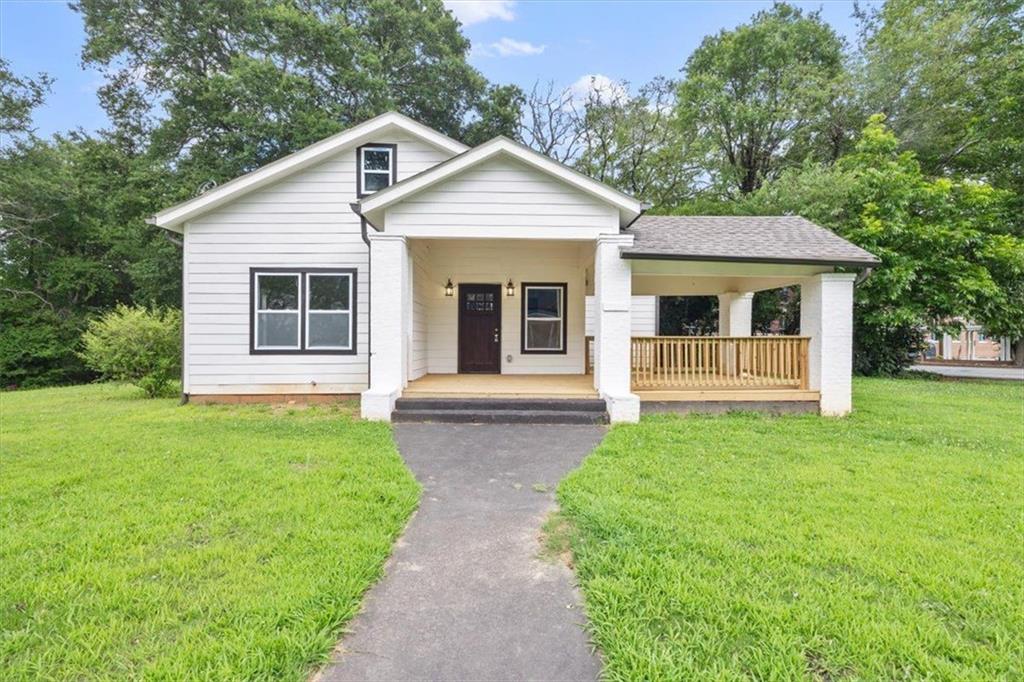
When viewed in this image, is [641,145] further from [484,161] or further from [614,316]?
[614,316]

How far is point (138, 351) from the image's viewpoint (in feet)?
33.3

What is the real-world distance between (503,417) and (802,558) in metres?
4.75

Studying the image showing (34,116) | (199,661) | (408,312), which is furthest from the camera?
(34,116)

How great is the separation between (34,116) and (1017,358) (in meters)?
44.2

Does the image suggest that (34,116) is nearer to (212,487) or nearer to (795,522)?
(212,487)

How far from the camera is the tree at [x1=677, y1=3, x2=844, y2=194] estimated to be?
61.3 feet

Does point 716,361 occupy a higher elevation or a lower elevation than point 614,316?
lower

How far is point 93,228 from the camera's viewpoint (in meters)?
19.7

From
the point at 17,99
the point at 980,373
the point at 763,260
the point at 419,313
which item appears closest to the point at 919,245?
the point at 763,260

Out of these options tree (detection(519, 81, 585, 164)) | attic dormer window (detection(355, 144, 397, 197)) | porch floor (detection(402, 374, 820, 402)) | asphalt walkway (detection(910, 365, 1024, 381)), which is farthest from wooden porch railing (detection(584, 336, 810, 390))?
tree (detection(519, 81, 585, 164))

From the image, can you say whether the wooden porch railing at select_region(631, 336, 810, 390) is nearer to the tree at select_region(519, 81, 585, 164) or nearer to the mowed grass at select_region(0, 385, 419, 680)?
the mowed grass at select_region(0, 385, 419, 680)

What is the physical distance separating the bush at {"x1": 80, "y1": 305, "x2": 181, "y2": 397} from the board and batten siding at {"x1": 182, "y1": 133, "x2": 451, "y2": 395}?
1.62m

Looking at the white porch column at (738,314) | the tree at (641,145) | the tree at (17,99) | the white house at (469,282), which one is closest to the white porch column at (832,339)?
the white house at (469,282)

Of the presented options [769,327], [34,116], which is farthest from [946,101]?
[34,116]
